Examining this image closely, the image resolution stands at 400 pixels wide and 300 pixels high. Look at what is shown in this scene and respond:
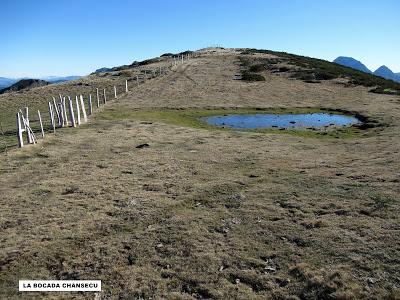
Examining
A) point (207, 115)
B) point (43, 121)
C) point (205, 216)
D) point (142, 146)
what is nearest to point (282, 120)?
point (207, 115)

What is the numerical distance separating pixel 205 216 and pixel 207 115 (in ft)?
84.7

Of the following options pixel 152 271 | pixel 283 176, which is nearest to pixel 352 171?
pixel 283 176

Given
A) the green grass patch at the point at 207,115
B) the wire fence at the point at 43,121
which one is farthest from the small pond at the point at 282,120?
the wire fence at the point at 43,121

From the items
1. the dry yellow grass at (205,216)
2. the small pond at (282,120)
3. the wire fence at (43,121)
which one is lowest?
the small pond at (282,120)

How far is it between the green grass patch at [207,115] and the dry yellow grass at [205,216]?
301 cm

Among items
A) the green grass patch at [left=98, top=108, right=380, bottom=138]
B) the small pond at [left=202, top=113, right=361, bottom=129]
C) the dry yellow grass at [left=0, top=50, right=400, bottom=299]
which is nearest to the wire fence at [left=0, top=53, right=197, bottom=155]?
the dry yellow grass at [left=0, top=50, right=400, bottom=299]

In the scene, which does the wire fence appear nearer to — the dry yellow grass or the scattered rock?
the dry yellow grass

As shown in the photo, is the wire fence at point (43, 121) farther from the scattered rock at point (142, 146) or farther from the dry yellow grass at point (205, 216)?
the scattered rock at point (142, 146)

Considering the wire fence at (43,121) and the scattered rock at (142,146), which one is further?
the scattered rock at (142,146)

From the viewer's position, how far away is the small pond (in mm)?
34375

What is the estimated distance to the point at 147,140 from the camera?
2772 centimetres

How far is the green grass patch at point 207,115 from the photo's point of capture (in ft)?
101

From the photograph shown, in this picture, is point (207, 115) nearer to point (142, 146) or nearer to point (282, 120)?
point (282, 120)

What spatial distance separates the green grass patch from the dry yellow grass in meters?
3.01
